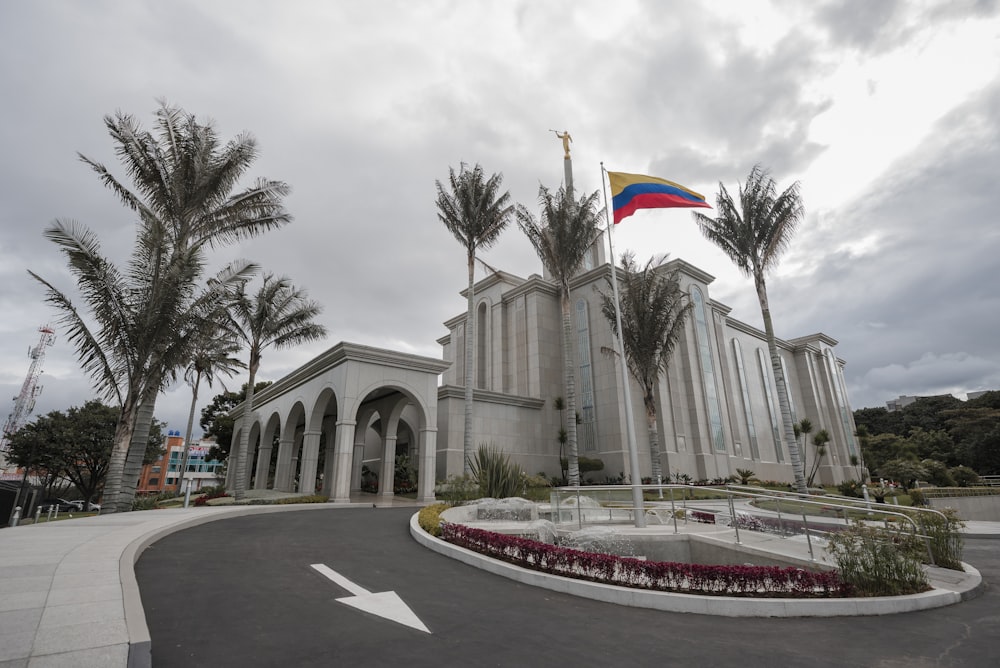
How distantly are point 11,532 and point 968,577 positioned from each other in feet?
58.4

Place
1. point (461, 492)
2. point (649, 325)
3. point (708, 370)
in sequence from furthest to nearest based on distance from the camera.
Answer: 1. point (708, 370)
2. point (649, 325)
3. point (461, 492)

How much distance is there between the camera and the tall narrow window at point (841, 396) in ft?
163

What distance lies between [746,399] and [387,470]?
102ft

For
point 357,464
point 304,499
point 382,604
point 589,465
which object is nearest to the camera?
point 382,604

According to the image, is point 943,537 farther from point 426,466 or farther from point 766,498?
point 426,466

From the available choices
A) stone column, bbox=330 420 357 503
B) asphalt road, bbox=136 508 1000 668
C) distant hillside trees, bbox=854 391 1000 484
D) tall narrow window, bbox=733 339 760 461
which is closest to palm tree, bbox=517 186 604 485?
stone column, bbox=330 420 357 503

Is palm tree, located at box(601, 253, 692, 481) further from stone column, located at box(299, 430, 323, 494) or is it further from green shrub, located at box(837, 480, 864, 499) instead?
stone column, located at box(299, 430, 323, 494)

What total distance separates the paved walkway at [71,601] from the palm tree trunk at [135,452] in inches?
250

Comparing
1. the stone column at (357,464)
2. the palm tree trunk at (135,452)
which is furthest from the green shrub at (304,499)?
the stone column at (357,464)

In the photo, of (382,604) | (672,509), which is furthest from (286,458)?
(382,604)

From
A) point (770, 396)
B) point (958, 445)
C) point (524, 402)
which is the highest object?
point (770, 396)

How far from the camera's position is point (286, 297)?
23375mm

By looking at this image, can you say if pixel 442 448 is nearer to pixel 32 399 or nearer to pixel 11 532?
pixel 11 532

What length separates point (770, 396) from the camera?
144 ft
